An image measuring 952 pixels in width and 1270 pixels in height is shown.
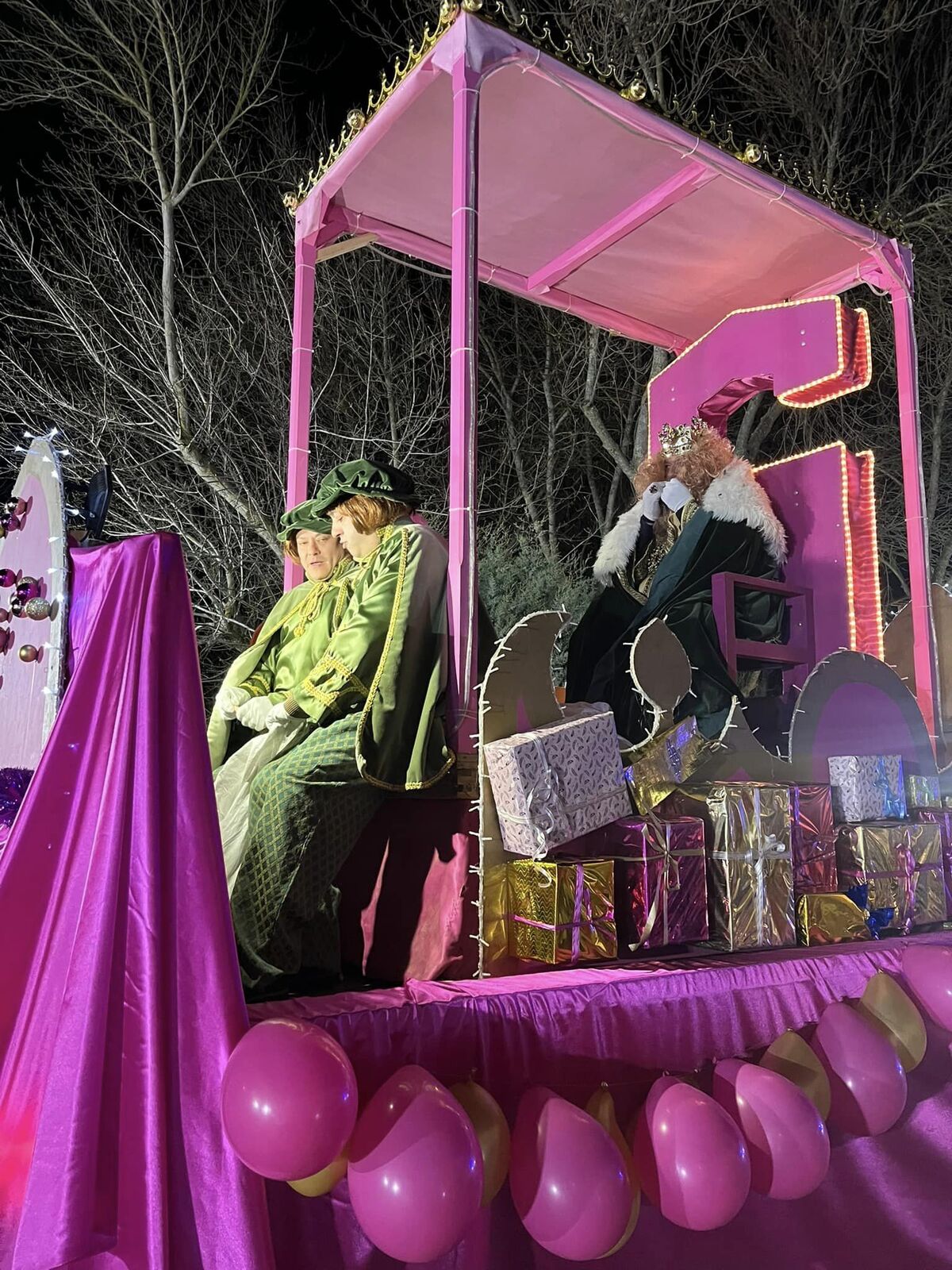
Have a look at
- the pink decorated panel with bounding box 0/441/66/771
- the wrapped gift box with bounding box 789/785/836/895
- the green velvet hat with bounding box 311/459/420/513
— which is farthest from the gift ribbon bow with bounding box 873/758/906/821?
the pink decorated panel with bounding box 0/441/66/771

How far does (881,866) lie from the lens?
3172mm

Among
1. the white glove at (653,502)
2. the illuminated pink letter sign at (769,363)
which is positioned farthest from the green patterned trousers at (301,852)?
the illuminated pink letter sign at (769,363)

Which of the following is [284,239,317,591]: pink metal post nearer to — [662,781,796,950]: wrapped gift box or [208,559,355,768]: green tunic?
[208,559,355,768]: green tunic

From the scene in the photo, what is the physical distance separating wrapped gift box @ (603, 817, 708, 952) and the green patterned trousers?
0.70 m

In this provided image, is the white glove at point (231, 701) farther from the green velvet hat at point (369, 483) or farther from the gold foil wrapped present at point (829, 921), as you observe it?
the gold foil wrapped present at point (829, 921)

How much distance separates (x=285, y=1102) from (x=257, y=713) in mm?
1393

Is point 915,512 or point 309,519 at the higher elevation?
point 915,512

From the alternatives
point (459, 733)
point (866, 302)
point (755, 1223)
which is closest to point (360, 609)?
point (459, 733)

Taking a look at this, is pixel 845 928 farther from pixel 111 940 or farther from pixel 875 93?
pixel 875 93

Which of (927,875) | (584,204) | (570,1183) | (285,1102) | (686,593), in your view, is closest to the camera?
(285,1102)

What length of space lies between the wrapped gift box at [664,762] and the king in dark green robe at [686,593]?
1.92 ft

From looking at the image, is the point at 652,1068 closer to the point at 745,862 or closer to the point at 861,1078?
the point at 861,1078

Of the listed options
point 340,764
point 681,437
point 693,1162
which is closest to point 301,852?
point 340,764

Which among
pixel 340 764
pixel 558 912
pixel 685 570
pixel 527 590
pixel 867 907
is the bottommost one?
pixel 867 907
